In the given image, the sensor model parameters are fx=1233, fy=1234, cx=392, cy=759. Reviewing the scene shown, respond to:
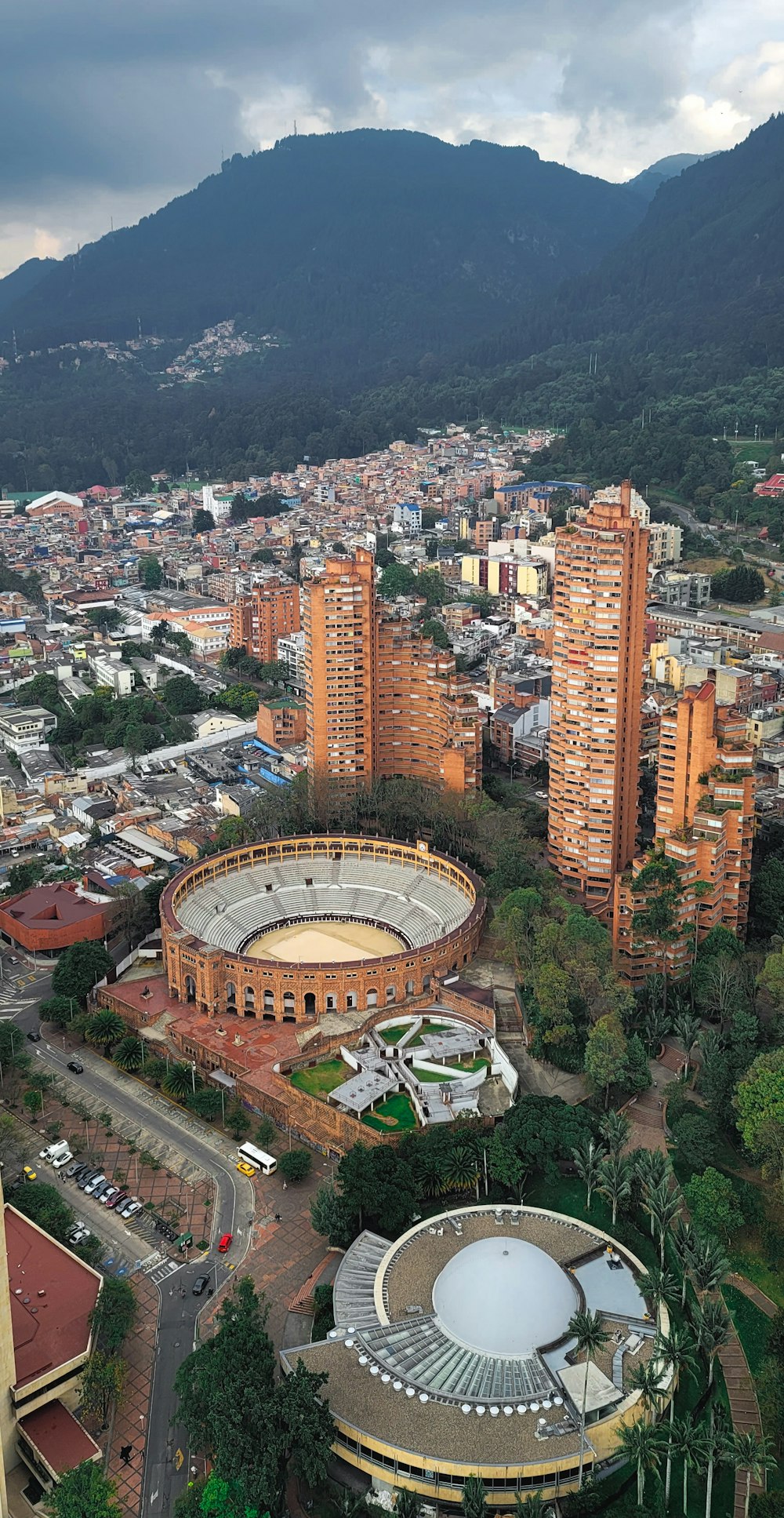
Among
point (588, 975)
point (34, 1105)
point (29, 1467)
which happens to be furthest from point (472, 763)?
point (29, 1467)

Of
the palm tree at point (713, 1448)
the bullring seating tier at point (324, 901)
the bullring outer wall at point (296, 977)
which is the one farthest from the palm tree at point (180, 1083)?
the palm tree at point (713, 1448)

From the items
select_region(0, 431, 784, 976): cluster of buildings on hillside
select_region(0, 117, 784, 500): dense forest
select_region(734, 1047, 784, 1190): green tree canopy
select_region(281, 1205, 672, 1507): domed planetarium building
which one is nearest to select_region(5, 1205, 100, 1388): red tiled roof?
select_region(281, 1205, 672, 1507): domed planetarium building

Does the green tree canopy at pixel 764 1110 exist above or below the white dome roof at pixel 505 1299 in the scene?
above

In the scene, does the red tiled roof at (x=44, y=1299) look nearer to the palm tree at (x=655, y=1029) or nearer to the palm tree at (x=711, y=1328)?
the palm tree at (x=711, y=1328)

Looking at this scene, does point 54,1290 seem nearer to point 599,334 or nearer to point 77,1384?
point 77,1384

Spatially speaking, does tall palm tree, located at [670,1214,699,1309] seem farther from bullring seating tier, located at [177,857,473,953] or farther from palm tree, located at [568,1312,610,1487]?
bullring seating tier, located at [177,857,473,953]

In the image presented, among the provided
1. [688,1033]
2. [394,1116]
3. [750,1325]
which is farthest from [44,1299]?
[688,1033]
